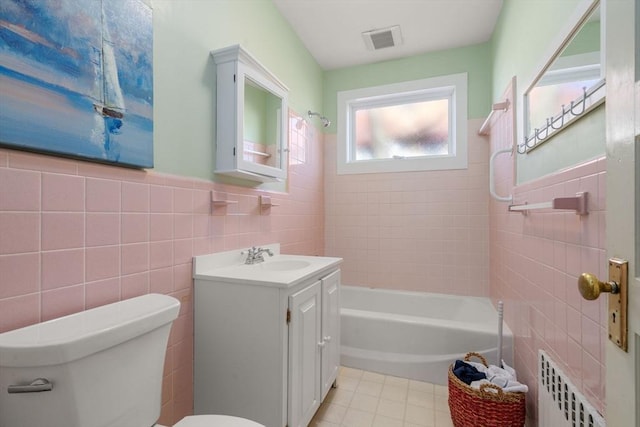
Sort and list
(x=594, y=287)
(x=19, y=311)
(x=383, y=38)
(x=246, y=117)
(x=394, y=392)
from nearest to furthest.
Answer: (x=594, y=287), (x=19, y=311), (x=246, y=117), (x=394, y=392), (x=383, y=38)

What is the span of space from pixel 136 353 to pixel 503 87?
104 inches

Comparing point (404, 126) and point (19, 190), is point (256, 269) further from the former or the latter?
point (404, 126)

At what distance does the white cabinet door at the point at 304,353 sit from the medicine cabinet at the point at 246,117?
75 centimetres

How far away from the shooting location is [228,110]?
150cm

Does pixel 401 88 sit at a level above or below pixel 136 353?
above

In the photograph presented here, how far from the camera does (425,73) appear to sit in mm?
2674

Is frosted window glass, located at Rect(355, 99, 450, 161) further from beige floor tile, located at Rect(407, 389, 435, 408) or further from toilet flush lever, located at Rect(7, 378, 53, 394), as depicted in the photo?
toilet flush lever, located at Rect(7, 378, 53, 394)

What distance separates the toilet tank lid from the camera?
0.62 m

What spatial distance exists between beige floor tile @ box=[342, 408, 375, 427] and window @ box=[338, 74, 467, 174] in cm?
203

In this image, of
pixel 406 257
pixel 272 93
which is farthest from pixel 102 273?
pixel 406 257

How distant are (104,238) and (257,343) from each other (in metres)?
0.71

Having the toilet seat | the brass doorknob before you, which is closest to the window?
the brass doorknob

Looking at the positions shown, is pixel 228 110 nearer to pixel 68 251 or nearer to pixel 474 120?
pixel 68 251

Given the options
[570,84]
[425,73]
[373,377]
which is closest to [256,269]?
[373,377]
